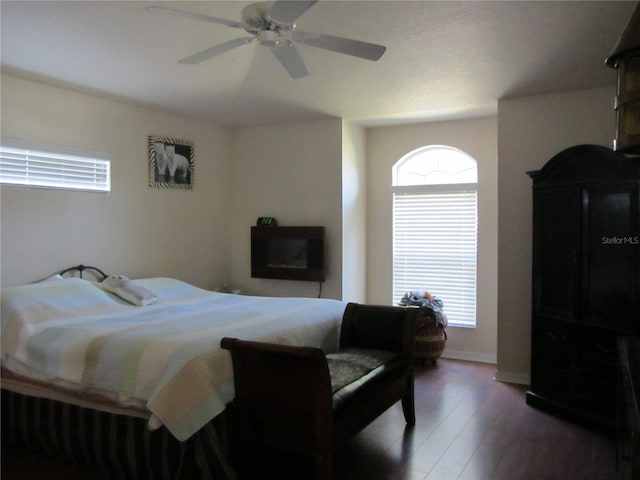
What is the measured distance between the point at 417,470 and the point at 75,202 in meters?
3.40

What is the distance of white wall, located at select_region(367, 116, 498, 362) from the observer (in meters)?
5.09

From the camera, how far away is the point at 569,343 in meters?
3.43

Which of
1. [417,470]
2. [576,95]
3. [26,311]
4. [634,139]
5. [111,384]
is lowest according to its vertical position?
[417,470]

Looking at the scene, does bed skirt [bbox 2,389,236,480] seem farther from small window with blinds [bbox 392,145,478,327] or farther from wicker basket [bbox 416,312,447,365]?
small window with blinds [bbox 392,145,478,327]

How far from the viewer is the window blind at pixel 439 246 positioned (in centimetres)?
521

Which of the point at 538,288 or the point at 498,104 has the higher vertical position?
the point at 498,104

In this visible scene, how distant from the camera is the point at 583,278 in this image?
3350 mm

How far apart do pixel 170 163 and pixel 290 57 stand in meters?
2.59

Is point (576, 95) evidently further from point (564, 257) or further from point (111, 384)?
point (111, 384)

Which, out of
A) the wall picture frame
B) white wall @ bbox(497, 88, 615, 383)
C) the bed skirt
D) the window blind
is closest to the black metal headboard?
the wall picture frame

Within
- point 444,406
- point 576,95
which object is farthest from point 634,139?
point 576,95

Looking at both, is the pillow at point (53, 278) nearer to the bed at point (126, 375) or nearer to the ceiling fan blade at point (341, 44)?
the bed at point (126, 375)

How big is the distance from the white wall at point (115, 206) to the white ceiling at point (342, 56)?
0.71 feet

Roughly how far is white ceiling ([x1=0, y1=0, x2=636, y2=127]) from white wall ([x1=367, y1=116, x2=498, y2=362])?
518 millimetres
